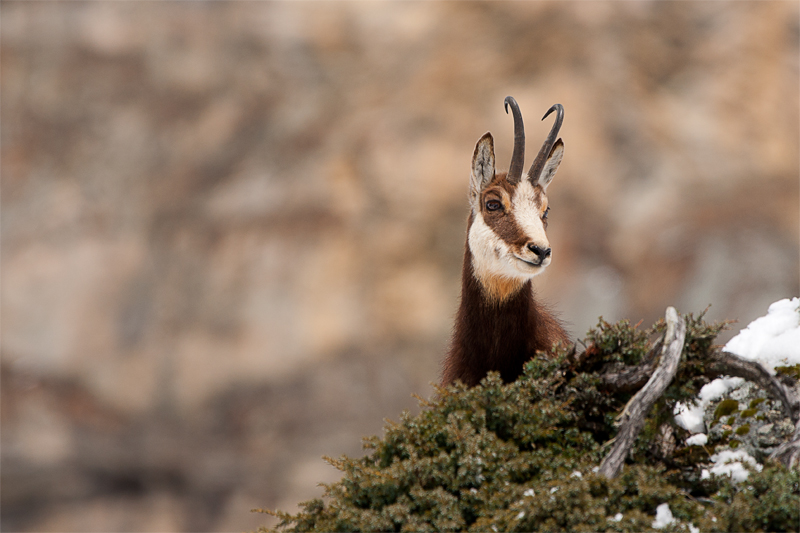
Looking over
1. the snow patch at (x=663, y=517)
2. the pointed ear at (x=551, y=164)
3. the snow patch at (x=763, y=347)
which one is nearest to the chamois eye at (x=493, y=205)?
the pointed ear at (x=551, y=164)

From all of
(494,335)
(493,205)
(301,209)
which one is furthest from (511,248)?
(301,209)

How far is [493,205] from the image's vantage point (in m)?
5.58

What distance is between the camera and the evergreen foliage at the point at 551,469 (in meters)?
2.88

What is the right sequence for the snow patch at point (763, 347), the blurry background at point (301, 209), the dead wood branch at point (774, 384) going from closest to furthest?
1. the dead wood branch at point (774, 384)
2. the snow patch at point (763, 347)
3. the blurry background at point (301, 209)

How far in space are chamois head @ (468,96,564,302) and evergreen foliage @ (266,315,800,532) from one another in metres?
1.29

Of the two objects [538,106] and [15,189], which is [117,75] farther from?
[538,106]

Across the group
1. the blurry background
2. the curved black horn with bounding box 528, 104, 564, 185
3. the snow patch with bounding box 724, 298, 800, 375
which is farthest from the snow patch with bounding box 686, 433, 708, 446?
the blurry background

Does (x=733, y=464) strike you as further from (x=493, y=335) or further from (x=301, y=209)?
(x=301, y=209)

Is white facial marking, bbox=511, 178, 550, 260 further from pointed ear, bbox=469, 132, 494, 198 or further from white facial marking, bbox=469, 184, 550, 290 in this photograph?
pointed ear, bbox=469, 132, 494, 198

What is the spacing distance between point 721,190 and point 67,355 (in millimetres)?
14935

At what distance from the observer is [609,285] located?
646 inches

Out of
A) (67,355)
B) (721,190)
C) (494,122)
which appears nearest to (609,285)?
(721,190)

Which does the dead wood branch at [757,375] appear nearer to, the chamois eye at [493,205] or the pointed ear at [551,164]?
the chamois eye at [493,205]

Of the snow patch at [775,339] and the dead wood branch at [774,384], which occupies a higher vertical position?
the snow patch at [775,339]
